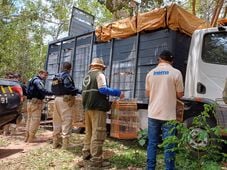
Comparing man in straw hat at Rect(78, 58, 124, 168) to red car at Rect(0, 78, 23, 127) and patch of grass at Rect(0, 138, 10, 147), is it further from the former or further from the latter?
patch of grass at Rect(0, 138, 10, 147)

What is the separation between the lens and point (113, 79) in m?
7.57

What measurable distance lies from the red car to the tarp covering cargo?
96.4 inches

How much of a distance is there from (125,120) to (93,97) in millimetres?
1045

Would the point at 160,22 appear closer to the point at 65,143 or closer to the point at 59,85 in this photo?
the point at 59,85

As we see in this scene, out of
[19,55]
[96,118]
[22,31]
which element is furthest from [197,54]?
[19,55]

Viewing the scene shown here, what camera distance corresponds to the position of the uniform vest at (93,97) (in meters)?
5.40

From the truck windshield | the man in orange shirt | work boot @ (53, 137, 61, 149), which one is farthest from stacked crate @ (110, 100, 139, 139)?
the truck windshield

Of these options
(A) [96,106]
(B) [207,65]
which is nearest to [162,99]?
(A) [96,106]

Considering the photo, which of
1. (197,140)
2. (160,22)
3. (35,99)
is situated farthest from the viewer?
(35,99)

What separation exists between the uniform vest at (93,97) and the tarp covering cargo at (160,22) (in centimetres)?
179

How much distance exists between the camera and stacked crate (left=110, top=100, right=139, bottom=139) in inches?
244

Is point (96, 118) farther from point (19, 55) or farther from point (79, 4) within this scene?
point (79, 4)

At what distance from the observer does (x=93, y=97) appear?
17.8 feet

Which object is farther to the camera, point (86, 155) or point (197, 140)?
point (86, 155)
